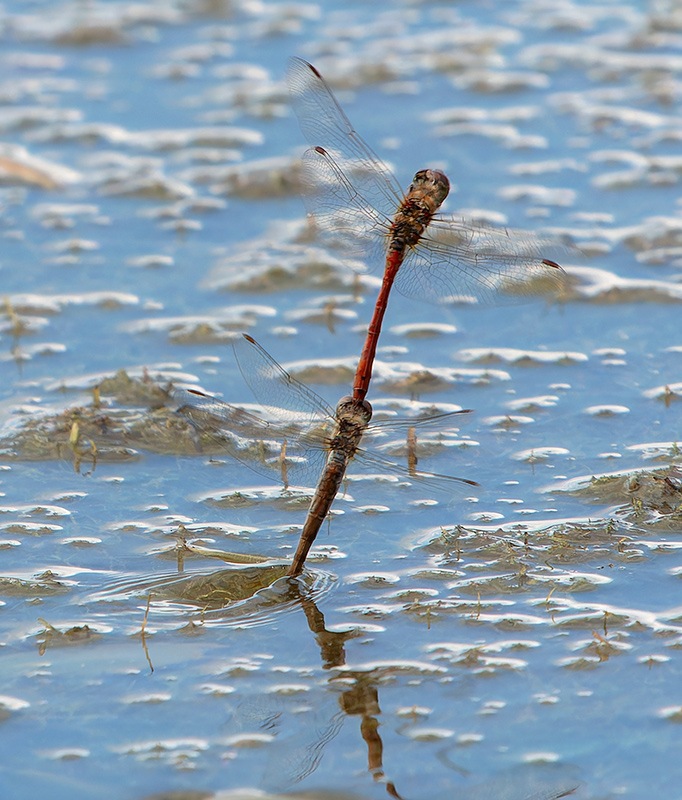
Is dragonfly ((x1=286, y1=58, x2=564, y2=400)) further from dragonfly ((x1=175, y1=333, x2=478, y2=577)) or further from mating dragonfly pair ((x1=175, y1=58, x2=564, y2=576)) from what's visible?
dragonfly ((x1=175, y1=333, x2=478, y2=577))

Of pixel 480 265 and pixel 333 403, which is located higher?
pixel 480 265

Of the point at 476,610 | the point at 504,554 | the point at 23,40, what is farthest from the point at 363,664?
the point at 23,40

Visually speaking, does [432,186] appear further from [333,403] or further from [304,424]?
[333,403]

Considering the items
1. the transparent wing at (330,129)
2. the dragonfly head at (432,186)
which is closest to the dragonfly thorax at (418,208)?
the dragonfly head at (432,186)

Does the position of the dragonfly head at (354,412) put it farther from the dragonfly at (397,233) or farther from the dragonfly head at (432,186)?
the dragonfly head at (432,186)

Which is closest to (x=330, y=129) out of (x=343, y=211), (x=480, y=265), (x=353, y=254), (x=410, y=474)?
(x=343, y=211)

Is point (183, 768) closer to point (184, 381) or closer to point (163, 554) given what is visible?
point (163, 554)

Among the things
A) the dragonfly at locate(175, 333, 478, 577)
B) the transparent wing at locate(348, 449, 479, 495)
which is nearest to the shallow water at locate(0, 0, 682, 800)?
the transparent wing at locate(348, 449, 479, 495)
